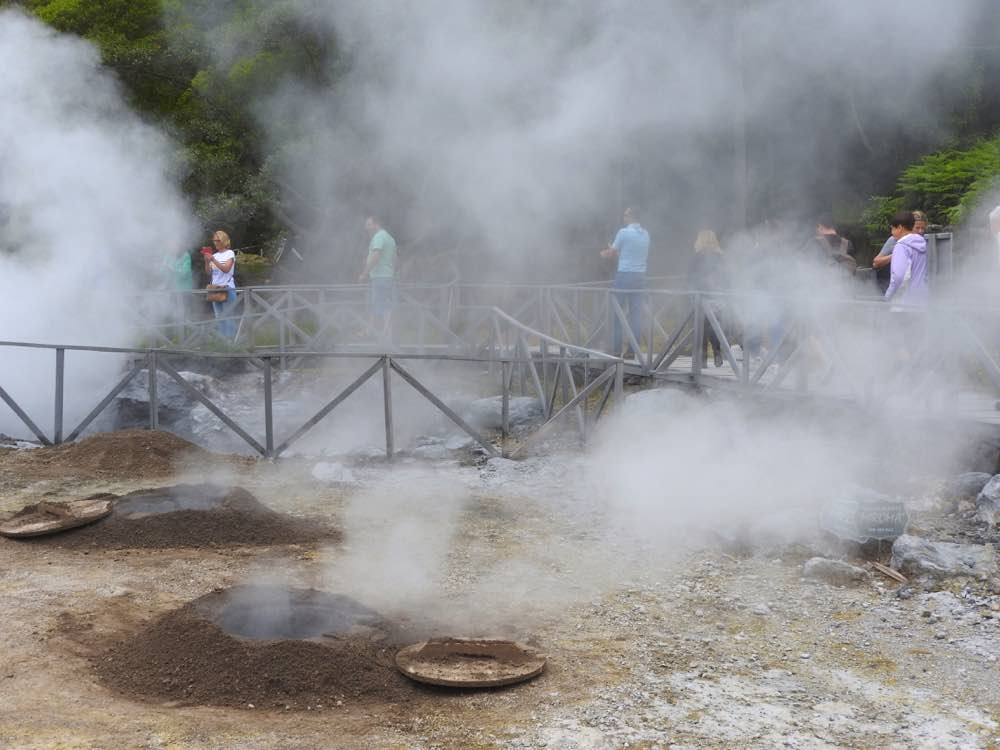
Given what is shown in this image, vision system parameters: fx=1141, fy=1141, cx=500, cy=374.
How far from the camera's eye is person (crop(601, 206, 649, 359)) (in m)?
10.9

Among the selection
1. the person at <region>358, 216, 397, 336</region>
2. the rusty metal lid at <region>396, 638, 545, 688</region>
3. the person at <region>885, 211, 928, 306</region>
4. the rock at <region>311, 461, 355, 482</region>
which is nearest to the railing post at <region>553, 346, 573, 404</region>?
the rock at <region>311, 461, 355, 482</region>

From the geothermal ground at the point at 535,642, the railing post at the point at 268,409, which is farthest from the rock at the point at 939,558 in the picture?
the railing post at the point at 268,409

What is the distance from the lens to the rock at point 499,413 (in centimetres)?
1059

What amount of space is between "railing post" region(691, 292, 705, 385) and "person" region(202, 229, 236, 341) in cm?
593

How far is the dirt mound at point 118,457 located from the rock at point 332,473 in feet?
2.52

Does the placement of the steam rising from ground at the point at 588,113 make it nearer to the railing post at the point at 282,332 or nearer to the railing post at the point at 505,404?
the railing post at the point at 282,332

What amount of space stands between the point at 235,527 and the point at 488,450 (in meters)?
2.92

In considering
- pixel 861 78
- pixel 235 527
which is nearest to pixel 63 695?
pixel 235 527

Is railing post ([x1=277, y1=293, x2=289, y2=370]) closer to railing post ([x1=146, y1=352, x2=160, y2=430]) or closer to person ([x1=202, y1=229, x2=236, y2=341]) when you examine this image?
person ([x1=202, y1=229, x2=236, y2=341])

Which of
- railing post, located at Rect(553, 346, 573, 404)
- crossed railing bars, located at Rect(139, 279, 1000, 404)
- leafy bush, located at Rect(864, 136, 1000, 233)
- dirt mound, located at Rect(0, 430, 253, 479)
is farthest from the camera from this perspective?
leafy bush, located at Rect(864, 136, 1000, 233)

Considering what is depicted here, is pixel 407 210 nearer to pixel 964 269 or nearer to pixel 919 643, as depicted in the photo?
pixel 964 269

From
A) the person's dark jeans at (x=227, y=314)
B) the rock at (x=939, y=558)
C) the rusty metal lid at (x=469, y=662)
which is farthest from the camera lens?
the person's dark jeans at (x=227, y=314)

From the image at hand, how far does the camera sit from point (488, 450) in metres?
9.13

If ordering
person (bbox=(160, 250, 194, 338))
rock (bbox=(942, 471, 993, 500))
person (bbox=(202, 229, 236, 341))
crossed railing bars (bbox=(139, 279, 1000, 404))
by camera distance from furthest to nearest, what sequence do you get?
person (bbox=(160, 250, 194, 338))
person (bbox=(202, 229, 236, 341))
crossed railing bars (bbox=(139, 279, 1000, 404))
rock (bbox=(942, 471, 993, 500))
